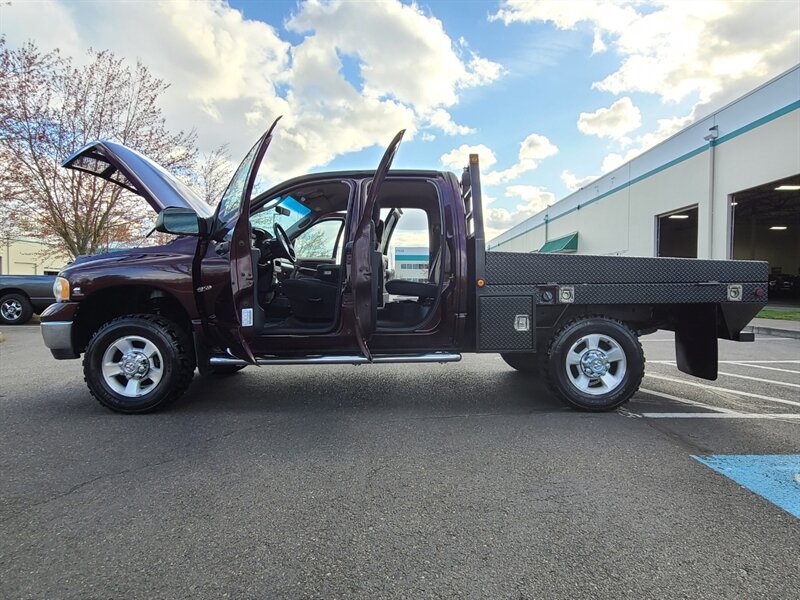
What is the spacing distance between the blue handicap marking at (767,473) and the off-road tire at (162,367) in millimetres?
3943

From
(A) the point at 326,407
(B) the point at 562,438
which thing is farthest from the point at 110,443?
(B) the point at 562,438

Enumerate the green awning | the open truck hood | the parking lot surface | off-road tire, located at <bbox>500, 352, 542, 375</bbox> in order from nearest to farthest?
1. the parking lot surface
2. the open truck hood
3. off-road tire, located at <bbox>500, 352, 542, 375</bbox>
4. the green awning

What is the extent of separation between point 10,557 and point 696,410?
4761mm

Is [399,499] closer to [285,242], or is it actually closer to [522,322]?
[522,322]

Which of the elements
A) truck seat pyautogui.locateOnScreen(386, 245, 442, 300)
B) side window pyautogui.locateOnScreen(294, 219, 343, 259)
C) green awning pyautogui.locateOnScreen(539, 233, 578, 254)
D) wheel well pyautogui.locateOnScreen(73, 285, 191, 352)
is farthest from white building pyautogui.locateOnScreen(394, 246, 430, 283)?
green awning pyautogui.locateOnScreen(539, 233, 578, 254)

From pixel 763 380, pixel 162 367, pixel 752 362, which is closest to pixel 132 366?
pixel 162 367

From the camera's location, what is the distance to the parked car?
11.4 meters

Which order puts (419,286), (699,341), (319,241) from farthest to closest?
(319,241), (419,286), (699,341)

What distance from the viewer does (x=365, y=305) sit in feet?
12.2

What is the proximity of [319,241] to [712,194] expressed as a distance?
15.1 metres

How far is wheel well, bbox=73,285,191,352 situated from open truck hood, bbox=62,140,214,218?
771 millimetres

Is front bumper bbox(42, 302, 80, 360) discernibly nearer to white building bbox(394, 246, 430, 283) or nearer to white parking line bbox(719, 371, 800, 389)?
white building bbox(394, 246, 430, 283)

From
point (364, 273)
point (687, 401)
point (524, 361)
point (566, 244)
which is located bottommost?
point (687, 401)

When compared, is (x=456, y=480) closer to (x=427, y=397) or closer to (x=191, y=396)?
(x=427, y=397)
